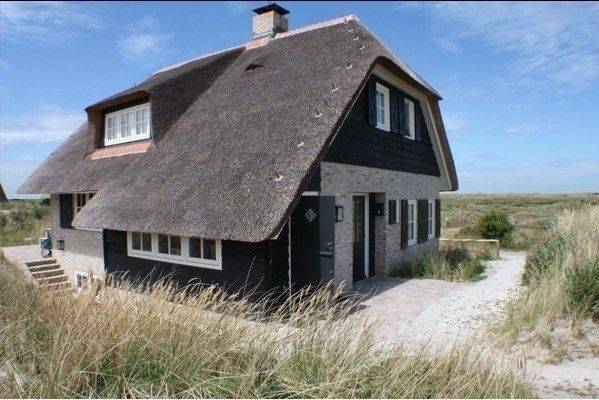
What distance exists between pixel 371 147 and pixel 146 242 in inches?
233

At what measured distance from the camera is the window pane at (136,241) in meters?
10.2

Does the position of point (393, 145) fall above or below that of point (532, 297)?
above

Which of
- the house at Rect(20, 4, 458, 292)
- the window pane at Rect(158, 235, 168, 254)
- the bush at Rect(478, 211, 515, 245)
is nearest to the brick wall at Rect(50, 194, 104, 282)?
Result: the house at Rect(20, 4, 458, 292)

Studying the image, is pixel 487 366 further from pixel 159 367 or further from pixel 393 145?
pixel 393 145

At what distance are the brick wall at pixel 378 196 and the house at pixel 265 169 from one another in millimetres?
46

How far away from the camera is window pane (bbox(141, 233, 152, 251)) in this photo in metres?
9.87

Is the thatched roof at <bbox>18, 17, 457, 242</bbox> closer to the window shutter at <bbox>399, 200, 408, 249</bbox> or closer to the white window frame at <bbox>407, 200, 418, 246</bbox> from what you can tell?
the window shutter at <bbox>399, 200, 408, 249</bbox>

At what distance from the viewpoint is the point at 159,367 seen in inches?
149

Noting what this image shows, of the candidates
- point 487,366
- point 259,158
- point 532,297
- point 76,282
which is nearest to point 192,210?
point 259,158

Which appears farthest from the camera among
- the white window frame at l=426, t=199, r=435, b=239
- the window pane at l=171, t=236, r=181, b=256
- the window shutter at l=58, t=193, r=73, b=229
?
the white window frame at l=426, t=199, r=435, b=239

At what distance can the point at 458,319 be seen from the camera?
24.5ft

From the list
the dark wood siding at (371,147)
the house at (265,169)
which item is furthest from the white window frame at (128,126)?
the dark wood siding at (371,147)

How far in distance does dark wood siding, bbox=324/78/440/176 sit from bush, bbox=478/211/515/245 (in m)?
6.67

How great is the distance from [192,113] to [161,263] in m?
4.29
